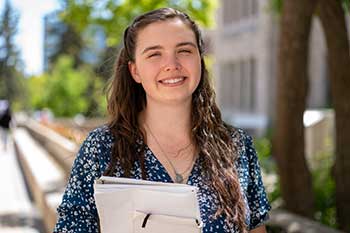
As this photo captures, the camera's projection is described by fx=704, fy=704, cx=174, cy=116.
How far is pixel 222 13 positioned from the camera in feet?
106

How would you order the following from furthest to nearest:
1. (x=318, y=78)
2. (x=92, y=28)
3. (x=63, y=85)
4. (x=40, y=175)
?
(x=63, y=85), (x=318, y=78), (x=92, y=28), (x=40, y=175)

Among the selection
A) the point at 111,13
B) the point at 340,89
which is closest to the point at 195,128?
the point at 340,89

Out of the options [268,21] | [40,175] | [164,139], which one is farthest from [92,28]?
[164,139]

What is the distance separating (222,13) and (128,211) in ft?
101

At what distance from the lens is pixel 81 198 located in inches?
96.7

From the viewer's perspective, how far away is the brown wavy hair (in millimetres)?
2492

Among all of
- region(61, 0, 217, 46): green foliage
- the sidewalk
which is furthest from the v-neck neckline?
region(61, 0, 217, 46): green foliage

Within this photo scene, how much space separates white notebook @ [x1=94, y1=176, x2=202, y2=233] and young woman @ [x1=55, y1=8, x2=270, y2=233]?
0.15 m

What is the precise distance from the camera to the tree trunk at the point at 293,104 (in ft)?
21.3

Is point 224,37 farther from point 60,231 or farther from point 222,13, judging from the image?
point 60,231

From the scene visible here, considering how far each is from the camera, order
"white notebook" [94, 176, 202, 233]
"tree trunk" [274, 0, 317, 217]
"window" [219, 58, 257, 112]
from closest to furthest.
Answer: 1. "white notebook" [94, 176, 202, 233]
2. "tree trunk" [274, 0, 317, 217]
3. "window" [219, 58, 257, 112]

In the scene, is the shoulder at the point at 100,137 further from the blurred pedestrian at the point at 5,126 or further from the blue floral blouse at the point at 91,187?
the blurred pedestrian at the point at 5,126

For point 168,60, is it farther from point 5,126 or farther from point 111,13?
point 5,126

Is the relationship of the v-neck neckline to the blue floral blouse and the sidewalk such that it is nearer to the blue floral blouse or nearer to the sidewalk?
the blue floral blouse
